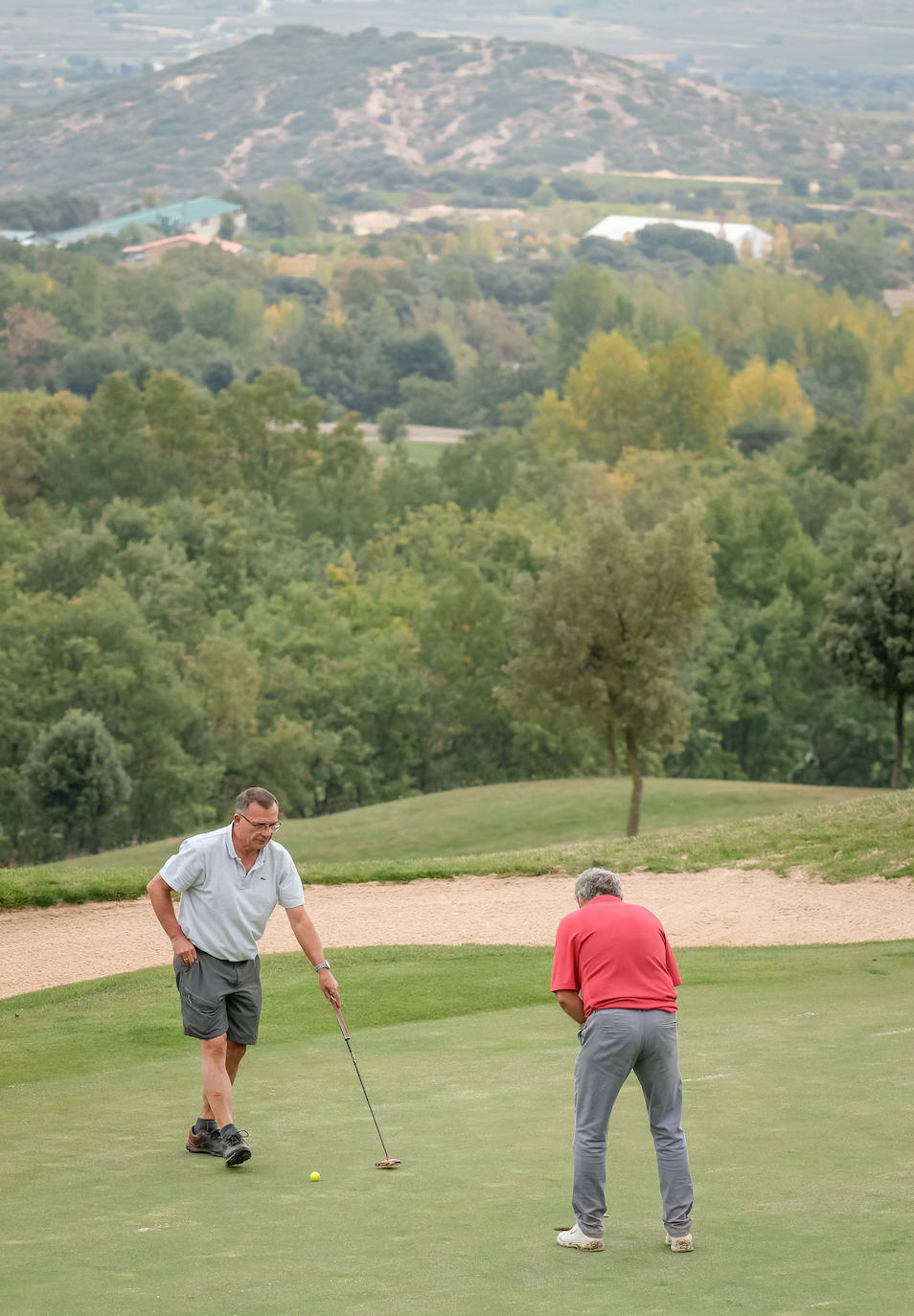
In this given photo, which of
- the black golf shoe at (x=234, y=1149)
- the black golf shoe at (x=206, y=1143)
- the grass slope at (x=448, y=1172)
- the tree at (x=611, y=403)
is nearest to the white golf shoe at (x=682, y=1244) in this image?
the grass slope at (x=448, y=1172)

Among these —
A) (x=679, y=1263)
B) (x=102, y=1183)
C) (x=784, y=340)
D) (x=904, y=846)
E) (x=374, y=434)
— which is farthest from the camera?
(x=784, y=340)

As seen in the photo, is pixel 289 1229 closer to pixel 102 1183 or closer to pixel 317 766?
pixel 102 1183

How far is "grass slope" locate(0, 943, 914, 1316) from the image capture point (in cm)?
761

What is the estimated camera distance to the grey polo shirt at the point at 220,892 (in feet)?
33.2

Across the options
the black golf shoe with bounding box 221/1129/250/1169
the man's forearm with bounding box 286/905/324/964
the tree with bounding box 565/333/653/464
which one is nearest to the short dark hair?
the man's forearm with bounding box 286/905/324/964

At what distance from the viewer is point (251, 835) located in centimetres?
1002

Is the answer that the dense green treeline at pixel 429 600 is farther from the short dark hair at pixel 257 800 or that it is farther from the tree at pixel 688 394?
the short dark hair at pixel 257 800

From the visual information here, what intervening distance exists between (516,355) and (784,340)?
110 feet

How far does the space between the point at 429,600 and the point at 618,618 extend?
36215 mm

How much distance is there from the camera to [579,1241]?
27.5ft

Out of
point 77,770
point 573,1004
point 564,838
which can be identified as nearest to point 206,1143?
point 573,1004

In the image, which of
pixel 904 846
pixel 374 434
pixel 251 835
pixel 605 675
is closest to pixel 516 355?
pixel 374 434

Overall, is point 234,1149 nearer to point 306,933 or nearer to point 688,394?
point 306,933

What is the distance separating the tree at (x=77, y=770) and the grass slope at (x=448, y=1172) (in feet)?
125
